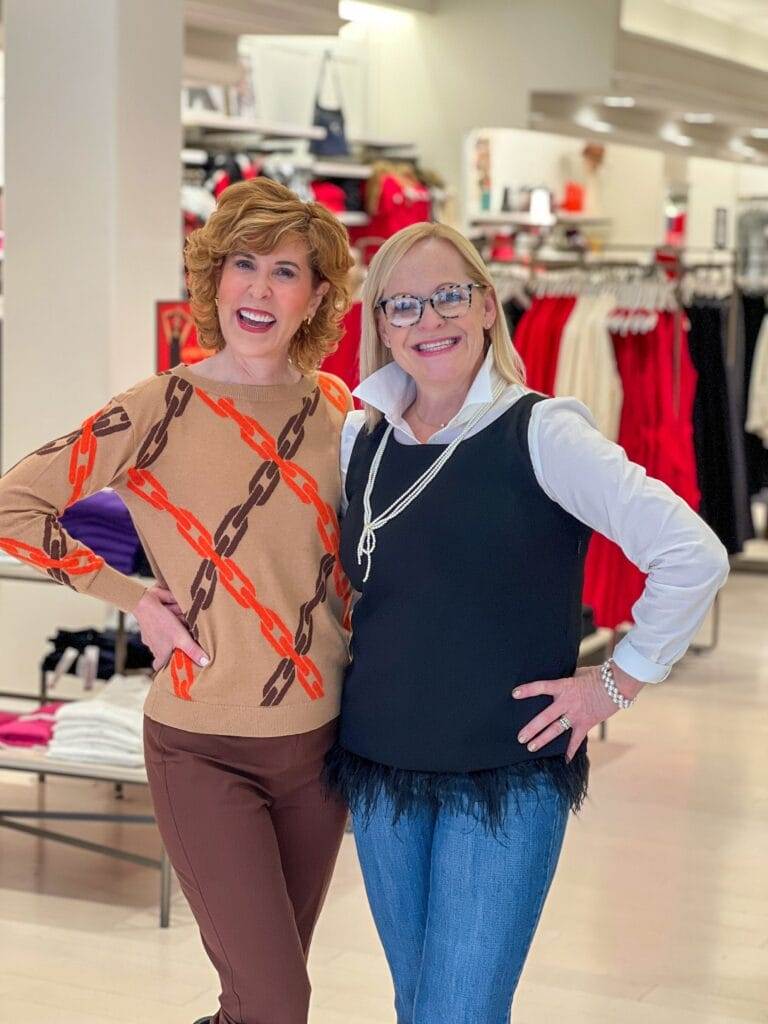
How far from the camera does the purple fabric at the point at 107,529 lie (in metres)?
4.61

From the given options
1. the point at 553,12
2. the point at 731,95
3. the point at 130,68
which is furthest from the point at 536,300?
the point at 731,95

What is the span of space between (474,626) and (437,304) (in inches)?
18.1

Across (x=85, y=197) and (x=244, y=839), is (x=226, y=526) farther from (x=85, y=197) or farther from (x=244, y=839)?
(x=85, y=197)

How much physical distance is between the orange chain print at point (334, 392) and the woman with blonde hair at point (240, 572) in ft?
0.14

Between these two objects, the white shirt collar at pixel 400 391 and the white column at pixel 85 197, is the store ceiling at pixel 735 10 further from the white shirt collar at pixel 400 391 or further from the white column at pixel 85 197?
the white shirt collar at pixel 400 391

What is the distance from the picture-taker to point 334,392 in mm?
2604

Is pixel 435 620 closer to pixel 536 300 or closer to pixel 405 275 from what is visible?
pixel 405 275

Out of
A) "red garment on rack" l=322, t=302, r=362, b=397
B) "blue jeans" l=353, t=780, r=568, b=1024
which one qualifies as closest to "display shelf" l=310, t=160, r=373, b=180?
"red garment on rack" l=322, t=302, r=362, b=397

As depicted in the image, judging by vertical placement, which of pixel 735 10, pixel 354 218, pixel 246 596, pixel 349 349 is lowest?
pixel 246 596

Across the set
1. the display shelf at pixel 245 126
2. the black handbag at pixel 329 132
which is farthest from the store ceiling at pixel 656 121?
the display shelf at pixel 245 126

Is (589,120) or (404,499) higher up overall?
(589,120)

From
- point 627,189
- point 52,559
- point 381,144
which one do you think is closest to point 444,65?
point 381,144

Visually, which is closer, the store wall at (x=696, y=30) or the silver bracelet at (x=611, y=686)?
the silver bracelet at (x=611, y=686)

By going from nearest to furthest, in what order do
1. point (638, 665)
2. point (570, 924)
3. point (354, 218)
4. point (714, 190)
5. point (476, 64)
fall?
point (638, 665)
point (570, 924)
point (354, 218)
point (476, 64)
point (714, 190)
